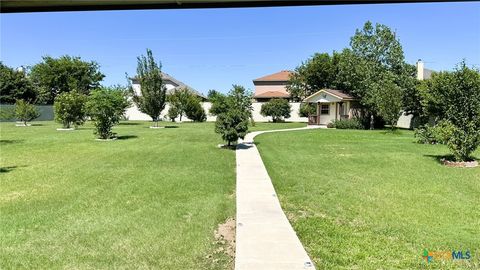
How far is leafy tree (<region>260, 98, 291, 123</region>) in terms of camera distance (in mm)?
41875

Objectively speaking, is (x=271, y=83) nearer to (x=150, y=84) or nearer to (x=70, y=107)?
(x=150, y=84)

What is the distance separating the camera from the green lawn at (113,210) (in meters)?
4.36

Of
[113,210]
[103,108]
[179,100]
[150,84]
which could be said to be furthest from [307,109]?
[113,210]

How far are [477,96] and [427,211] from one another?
7.07 metres

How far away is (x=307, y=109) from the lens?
40156 mm

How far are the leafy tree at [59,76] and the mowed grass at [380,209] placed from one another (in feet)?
161

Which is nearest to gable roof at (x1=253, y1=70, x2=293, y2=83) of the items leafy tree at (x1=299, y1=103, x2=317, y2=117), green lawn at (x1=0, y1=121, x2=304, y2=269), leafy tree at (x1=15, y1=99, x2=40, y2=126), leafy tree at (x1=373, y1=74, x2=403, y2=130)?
leafy tree at (x1=299, y1=103, x2=317, y2=117)

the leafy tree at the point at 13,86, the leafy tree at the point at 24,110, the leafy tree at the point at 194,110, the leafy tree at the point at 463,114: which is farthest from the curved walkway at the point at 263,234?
the leafy tree at the point at 13,86

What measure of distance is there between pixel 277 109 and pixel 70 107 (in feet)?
75.5

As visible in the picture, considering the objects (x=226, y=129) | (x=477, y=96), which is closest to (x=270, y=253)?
(x=477, y=96)

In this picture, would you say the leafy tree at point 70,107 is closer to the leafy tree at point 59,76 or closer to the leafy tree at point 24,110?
the leafy tree at point 24,110

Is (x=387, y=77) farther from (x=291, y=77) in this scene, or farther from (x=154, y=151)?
(x=154, y=151)

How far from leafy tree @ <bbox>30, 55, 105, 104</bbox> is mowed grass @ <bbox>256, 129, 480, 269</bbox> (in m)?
49.0

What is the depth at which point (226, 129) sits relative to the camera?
619 inches
